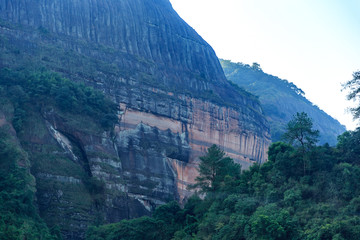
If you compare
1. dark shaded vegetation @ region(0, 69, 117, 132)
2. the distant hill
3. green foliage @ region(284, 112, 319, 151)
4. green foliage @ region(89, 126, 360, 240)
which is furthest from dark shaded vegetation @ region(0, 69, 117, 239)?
the distant hill

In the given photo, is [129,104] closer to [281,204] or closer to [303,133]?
[303,133]

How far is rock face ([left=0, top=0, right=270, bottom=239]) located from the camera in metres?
44.9

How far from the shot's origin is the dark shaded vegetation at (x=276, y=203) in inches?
1108

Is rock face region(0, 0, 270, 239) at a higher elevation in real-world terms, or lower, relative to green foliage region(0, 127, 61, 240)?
higher

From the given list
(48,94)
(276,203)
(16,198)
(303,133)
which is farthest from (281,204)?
(48,94)

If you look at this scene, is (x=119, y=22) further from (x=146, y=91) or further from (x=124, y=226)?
(x=124, y=226)

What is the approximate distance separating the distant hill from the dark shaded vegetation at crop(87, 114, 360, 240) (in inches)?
2091

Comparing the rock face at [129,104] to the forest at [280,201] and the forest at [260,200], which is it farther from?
the forest at [280,201]

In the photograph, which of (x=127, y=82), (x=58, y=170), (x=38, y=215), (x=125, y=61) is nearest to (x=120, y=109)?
(x=127, y=82)

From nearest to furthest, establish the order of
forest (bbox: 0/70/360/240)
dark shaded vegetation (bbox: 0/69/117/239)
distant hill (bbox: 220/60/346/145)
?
forest (bbox: 0/70/360/240) → dark shaded vegetation (bbox: 0/69/117/239) → distant hill (bbox: 220/60/346/145)

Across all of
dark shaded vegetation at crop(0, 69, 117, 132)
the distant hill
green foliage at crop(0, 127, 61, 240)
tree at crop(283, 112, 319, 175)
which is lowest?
green foliage at crop(0, 127, 61, 240)

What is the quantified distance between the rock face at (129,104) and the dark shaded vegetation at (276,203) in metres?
8.29

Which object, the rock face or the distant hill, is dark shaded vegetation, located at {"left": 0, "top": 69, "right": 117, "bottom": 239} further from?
the distant hill

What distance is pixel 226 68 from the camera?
106750mm
